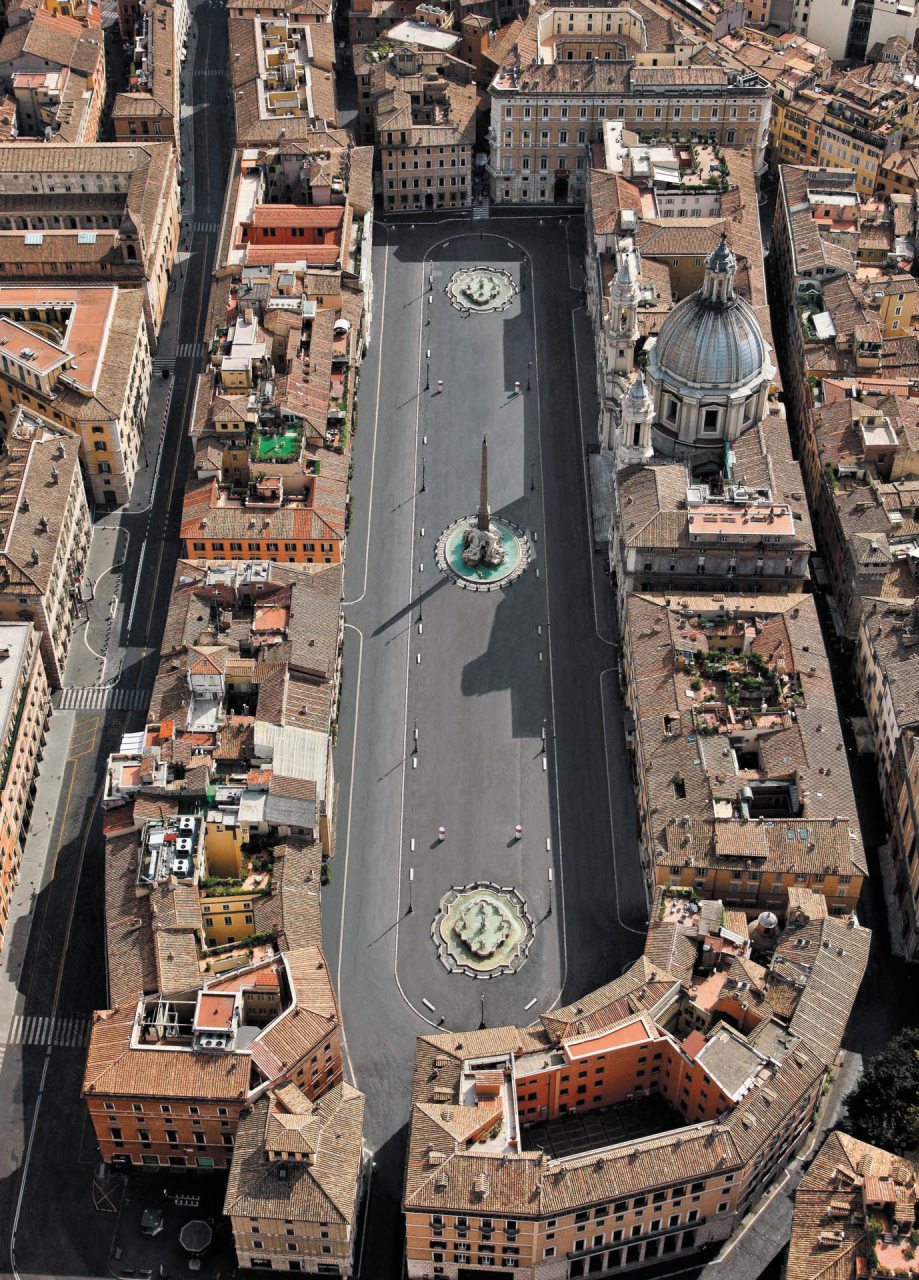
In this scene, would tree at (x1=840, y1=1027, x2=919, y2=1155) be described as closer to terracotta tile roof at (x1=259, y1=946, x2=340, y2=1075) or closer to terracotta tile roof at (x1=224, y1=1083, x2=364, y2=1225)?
terracotta tile roof at (x1=224, y1=1083, x2=364, y2=1225)

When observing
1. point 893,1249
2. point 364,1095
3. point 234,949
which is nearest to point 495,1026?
point 364,1095

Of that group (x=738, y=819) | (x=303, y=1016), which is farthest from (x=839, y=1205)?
(x=303, y=1016)

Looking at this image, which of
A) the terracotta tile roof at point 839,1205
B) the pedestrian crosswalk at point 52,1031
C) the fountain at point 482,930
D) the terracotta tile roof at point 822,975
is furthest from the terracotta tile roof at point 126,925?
the terracotta tile roof at point 839,1205

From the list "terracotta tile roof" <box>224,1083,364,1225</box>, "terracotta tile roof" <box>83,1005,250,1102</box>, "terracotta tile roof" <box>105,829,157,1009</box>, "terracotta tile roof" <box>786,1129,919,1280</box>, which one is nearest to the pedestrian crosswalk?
"terracotta tile roof" <box>105,829,157,1009</box>

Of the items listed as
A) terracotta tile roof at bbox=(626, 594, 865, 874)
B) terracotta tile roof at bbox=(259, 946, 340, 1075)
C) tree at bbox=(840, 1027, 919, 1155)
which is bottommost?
tree at bbox=(840, 1027, 919, 1155)

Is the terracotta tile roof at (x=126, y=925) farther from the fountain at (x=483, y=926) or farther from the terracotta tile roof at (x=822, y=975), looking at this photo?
the terracotta tile roof at (x=822, y=975)

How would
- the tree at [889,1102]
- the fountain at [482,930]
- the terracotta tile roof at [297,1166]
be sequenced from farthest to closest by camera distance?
the fountain at [482,930]
the tree at [889,1102]
the terracotta tile roof at [297,1166]

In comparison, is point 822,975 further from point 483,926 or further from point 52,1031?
point 52,1031
